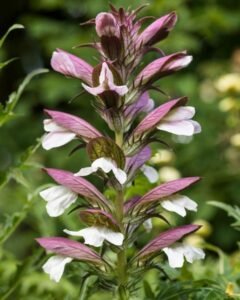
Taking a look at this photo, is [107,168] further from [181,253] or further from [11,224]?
[11,224]

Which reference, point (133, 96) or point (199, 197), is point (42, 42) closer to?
point (199, 197)

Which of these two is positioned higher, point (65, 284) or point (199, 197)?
point (65, 284)

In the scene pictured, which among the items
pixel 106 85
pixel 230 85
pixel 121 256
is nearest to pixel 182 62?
pixel 106 85

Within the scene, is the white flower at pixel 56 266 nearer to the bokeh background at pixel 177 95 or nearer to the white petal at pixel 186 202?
the white petal at pixel 186 202

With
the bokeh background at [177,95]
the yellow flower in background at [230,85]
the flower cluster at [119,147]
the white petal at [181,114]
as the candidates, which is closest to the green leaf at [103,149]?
the flower cluster at [119,147]

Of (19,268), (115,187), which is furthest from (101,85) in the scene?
(19,268)

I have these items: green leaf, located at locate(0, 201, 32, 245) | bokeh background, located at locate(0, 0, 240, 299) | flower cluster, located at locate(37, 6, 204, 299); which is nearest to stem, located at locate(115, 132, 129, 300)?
flower cluster, located at locate(37, 6, 204, 299)
